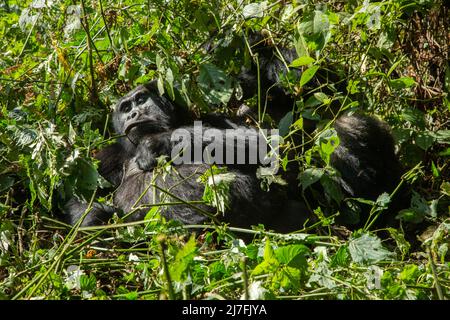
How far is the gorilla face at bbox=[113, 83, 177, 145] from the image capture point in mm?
4207

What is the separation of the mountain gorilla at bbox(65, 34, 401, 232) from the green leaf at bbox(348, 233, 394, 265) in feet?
4.03

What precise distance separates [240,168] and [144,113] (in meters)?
0.81

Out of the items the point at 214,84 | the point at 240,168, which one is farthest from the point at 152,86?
the point at 240,168

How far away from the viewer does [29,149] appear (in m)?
3.47

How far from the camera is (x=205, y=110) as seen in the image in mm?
4012

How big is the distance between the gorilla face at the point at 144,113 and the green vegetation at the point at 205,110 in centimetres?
19

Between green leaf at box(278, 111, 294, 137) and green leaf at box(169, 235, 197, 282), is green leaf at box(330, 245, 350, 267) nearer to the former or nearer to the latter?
green leaf at box(169, 235, 197, 282)

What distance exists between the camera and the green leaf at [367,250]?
253cm

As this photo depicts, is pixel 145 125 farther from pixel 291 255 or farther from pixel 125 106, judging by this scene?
pixel 291 255

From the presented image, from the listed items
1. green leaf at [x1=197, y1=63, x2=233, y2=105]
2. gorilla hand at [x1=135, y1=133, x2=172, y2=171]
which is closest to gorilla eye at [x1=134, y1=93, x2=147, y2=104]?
gorilla hand at [x1=135, y1=133, x2=172, y2=171]

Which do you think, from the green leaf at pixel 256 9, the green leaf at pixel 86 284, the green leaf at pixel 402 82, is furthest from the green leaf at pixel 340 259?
the green leaf at pixel 256 9

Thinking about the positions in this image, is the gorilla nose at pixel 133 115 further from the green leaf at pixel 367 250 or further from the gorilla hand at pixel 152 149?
the green leaf at pixel 367 250

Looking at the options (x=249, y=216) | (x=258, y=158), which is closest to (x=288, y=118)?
(x=258, y=158)

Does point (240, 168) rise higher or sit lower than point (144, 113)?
lower
